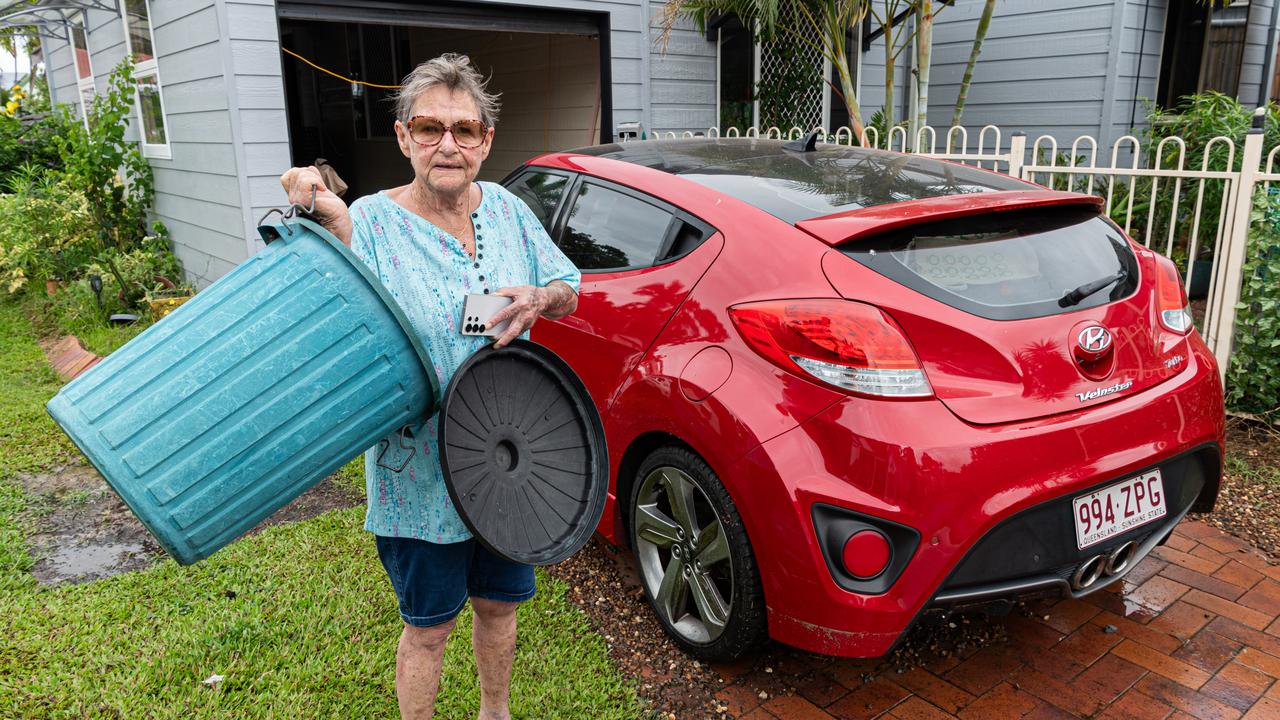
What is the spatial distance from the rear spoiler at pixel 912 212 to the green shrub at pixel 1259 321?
2369mm

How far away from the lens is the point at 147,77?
763cm

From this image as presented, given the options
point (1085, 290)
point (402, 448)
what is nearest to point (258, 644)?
point (402, 448)

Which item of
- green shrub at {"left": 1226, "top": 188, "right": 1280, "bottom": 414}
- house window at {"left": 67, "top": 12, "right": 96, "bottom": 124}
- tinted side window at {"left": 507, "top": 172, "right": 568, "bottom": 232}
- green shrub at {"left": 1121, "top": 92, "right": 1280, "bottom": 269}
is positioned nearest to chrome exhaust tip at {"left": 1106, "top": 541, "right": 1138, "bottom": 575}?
tinted side window at {"left": 507, "top": 172, "right": 568, "bottom": 232}

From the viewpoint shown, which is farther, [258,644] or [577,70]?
[577,70]

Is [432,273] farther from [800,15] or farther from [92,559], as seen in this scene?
[800,15]

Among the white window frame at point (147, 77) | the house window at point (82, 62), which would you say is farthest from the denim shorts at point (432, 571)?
the house window at point (82, 62)

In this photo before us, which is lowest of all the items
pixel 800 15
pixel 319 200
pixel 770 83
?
pixel 319 200

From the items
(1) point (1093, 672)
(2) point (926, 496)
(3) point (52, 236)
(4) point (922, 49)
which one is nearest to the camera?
(2) point (926, 496)

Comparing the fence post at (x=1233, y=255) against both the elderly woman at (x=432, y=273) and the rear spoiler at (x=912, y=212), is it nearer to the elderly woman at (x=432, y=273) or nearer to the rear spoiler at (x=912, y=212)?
the rear spoiler at (x=912, y=212)

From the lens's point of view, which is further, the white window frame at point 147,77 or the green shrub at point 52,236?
the green shrub at point 52,236

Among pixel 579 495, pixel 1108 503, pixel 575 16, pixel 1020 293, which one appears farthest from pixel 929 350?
pixel 575 16

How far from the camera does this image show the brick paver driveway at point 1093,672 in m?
2.46

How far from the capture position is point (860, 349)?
2145 millimetres

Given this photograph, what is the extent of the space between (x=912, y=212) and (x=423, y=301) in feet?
4.52
